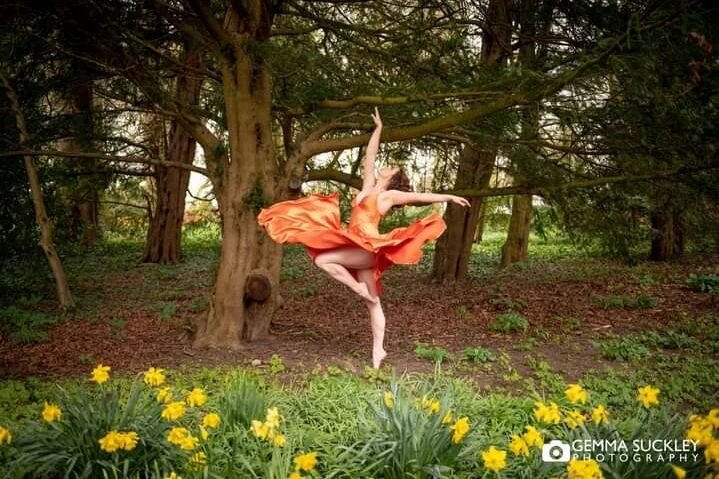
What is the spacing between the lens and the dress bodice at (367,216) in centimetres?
516

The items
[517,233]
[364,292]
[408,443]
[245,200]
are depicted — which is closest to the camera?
[408,443]

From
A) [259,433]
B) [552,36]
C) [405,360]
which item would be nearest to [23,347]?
[405,360]

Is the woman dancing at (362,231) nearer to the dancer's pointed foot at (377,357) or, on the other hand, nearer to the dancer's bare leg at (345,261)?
the dancer's bare leg at (345,261)

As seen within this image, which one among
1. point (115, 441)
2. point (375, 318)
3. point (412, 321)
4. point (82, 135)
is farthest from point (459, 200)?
point (82, 135)

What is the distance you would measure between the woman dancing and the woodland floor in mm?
1046

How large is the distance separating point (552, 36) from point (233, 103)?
369cm

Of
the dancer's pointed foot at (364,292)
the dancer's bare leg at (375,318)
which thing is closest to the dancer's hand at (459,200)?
the dancer's bare leg at (375,318)

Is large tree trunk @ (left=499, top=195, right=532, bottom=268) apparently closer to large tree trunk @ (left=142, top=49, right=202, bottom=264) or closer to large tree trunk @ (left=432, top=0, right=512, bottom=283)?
large tree trunk @ (left=432, top=0, right=512, bottom=283)

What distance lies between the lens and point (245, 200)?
6461mm

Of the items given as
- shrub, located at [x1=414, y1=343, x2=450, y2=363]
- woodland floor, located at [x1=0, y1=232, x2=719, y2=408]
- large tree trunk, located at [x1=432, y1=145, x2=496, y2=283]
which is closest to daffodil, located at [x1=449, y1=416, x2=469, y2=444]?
woodland floor, located at [x1=0, y1=232, x2=719, y2=408]

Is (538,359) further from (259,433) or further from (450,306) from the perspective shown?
(259,433)

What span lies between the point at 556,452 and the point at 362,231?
2576mm

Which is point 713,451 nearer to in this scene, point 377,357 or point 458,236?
point 377,357

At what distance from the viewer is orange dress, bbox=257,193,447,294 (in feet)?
16.5
